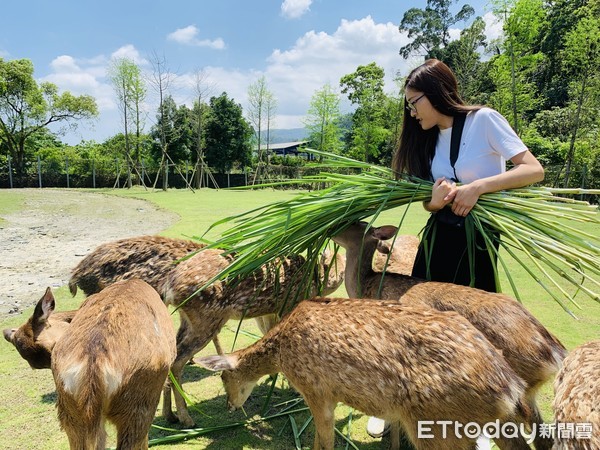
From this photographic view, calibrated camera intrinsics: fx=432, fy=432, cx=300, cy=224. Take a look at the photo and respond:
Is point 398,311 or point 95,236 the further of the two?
point 95,236

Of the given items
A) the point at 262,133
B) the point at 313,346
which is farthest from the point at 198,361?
the point at 262,133

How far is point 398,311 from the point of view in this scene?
2.38 meters

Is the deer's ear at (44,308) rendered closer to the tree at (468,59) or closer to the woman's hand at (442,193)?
the woman's hand at (442,193)

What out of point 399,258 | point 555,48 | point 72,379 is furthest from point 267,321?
point 555,48

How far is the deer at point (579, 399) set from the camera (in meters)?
1.38

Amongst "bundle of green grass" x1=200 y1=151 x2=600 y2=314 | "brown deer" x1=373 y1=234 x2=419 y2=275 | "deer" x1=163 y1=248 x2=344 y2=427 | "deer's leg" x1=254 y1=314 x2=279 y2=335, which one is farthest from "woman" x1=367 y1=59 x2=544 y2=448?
"deer's leg" x1=254 y1=314 x2=279 y2=335

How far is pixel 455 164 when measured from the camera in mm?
2656

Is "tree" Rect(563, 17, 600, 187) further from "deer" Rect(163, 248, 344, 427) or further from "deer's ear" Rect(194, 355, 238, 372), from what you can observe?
"deer's ear" Rect(194, 355, 238, 372)

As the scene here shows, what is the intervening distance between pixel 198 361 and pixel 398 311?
133 cm

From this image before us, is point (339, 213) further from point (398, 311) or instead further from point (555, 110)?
point (555, 110)

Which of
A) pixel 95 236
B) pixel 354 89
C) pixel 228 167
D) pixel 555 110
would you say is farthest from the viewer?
pixel 354 89

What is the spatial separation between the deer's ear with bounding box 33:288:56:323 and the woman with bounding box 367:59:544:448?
2475 millimetres

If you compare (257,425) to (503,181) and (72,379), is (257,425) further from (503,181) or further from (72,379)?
(503,181)

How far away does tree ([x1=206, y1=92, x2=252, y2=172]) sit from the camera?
41719 millimetres
